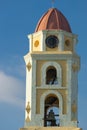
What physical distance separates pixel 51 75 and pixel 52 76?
0.53 ft

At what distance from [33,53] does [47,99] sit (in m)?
3.41

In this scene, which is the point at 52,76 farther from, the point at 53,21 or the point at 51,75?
the point at 53,21

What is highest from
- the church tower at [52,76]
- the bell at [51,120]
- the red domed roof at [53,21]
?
the red domed roof at [53,21]

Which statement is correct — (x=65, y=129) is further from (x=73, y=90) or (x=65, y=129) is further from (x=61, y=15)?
(x=61, y=15)

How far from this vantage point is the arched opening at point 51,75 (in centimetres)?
4600

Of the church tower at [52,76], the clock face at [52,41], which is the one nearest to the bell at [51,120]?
the church tower at [52,76]

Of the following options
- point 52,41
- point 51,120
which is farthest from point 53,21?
point 51,120

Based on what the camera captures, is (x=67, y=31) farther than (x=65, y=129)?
Yes

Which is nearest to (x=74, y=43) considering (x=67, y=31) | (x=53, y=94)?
(x=67, y=31)

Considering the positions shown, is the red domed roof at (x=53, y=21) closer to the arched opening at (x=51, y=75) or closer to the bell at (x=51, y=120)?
the arched opening at (x=51, y=75)

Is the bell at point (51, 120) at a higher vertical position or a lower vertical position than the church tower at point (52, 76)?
lower

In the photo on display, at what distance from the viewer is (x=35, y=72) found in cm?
4566

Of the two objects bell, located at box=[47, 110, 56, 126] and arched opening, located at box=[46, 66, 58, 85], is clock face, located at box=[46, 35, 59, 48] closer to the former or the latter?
arched opening, located at box=[46, 66, 58, 85]

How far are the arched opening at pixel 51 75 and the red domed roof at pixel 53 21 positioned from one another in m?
2.98
